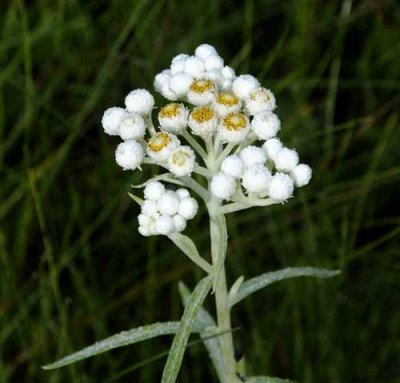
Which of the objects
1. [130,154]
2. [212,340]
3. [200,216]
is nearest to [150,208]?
[130,154]

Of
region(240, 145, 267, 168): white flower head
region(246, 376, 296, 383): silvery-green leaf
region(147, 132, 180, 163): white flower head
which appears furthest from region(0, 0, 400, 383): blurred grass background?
region(240, 145, 267, 168): white flower head

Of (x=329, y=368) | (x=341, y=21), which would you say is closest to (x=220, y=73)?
(x=329, y=368)

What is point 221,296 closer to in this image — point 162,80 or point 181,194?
point 181,194

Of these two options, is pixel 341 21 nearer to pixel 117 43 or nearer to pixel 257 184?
pixel 117 43

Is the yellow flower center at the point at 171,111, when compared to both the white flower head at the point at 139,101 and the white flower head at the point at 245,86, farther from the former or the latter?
the white flower head at the point at 245,86

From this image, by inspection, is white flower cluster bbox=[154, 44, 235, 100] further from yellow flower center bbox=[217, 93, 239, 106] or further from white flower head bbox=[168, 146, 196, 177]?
white flower head bbox=[168, 146, 196, 177]
